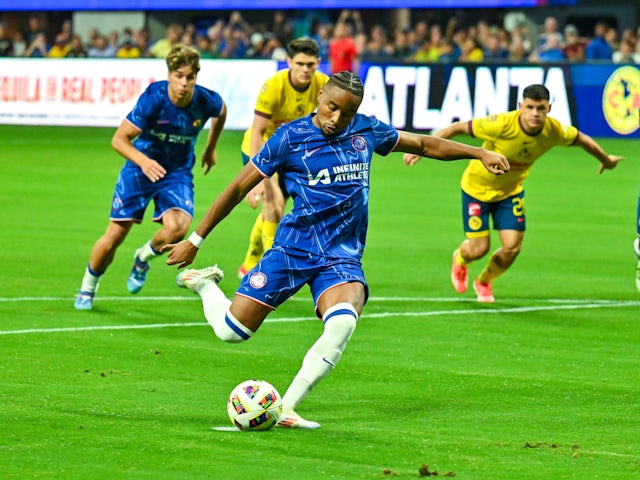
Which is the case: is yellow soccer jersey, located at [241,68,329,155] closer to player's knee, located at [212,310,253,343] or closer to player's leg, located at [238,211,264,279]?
player's leg, located at [238,211,264,279]

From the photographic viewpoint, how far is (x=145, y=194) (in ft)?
41.7

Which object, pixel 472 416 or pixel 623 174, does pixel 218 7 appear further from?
pixel 472 416

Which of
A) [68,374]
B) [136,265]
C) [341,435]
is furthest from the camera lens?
[136,265]

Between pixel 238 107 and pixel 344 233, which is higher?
pixel 344 233

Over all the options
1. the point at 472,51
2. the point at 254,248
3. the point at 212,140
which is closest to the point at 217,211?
the point at 212,140

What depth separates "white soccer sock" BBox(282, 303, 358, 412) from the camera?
793cm

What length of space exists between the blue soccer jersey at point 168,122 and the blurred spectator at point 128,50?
2467 cm

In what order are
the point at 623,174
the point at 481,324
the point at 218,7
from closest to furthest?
the point at 481,324
the point at 623,174
the point at 218,7

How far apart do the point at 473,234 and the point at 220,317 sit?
5704 mm

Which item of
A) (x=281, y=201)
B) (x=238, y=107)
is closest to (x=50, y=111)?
(x=238, y=107)

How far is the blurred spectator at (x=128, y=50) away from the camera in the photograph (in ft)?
123

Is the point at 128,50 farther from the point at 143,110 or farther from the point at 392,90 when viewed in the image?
the point at 143,110

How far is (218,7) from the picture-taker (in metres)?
44.2

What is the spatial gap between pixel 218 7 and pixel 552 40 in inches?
614
